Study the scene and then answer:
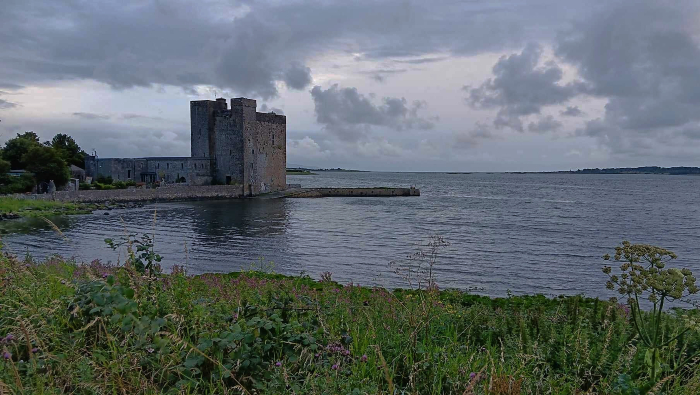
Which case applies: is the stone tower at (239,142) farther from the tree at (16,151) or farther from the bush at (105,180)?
the tree at (16,151)

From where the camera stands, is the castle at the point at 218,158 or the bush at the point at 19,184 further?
the castle at the point at 218,158

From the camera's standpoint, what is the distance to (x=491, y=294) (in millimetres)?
17703

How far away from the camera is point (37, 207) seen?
46688mm

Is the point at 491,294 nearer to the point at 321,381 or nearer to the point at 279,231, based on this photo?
the point at 321,381

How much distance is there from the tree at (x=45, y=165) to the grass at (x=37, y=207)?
10.6 m

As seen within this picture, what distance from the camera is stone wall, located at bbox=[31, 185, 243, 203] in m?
54.4

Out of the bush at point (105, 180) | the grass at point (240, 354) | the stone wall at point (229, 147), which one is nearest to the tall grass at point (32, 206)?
the bush at point (105, 180)

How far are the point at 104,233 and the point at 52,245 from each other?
5.68m

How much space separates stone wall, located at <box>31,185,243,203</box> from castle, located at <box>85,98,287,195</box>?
138 inches

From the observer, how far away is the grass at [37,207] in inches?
1718

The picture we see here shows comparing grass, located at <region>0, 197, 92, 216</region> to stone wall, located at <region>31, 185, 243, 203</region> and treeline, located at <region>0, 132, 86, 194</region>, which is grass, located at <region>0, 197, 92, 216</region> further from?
treeline, located at <region>0, 132, 86, 194</region>

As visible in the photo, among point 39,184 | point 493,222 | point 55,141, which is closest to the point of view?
point 493,222

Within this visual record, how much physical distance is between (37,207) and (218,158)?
105 feet

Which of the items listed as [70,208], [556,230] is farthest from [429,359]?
[70,208]
